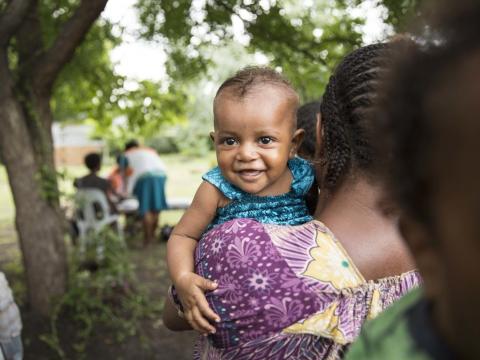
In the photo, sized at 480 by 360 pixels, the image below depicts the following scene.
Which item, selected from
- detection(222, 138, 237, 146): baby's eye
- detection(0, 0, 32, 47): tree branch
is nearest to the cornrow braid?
detection(222, 138, 237, 146): baby's eye

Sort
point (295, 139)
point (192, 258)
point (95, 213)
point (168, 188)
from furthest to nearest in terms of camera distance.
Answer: point (168, 188) → point (95, 213) → point (295, 139) → point (192, 258)

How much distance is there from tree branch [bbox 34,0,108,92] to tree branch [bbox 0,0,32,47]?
0.95ft

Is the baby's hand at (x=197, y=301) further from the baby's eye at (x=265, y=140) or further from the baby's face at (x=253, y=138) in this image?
the baby's eye at (x=265, y=140)

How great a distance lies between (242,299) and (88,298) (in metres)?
4.06

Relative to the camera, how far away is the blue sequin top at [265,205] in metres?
1.70

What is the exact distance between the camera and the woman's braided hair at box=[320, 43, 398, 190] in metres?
1.44

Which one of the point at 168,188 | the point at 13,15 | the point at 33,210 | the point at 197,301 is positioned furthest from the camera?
the point at 168,188

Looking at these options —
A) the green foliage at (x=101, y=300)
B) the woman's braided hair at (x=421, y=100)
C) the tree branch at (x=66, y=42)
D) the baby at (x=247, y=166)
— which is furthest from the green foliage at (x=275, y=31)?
the woman's braided hair at (x=421, y=100)

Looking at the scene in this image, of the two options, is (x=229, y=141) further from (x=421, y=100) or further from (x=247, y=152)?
(x=421, y=100)

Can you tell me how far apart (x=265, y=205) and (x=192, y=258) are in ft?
0.89

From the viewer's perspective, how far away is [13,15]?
3850mm

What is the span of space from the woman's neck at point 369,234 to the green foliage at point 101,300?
359 centimetres

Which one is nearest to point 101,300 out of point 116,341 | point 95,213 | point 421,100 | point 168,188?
point 116,341

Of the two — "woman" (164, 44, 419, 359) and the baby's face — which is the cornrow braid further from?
the baby's face
